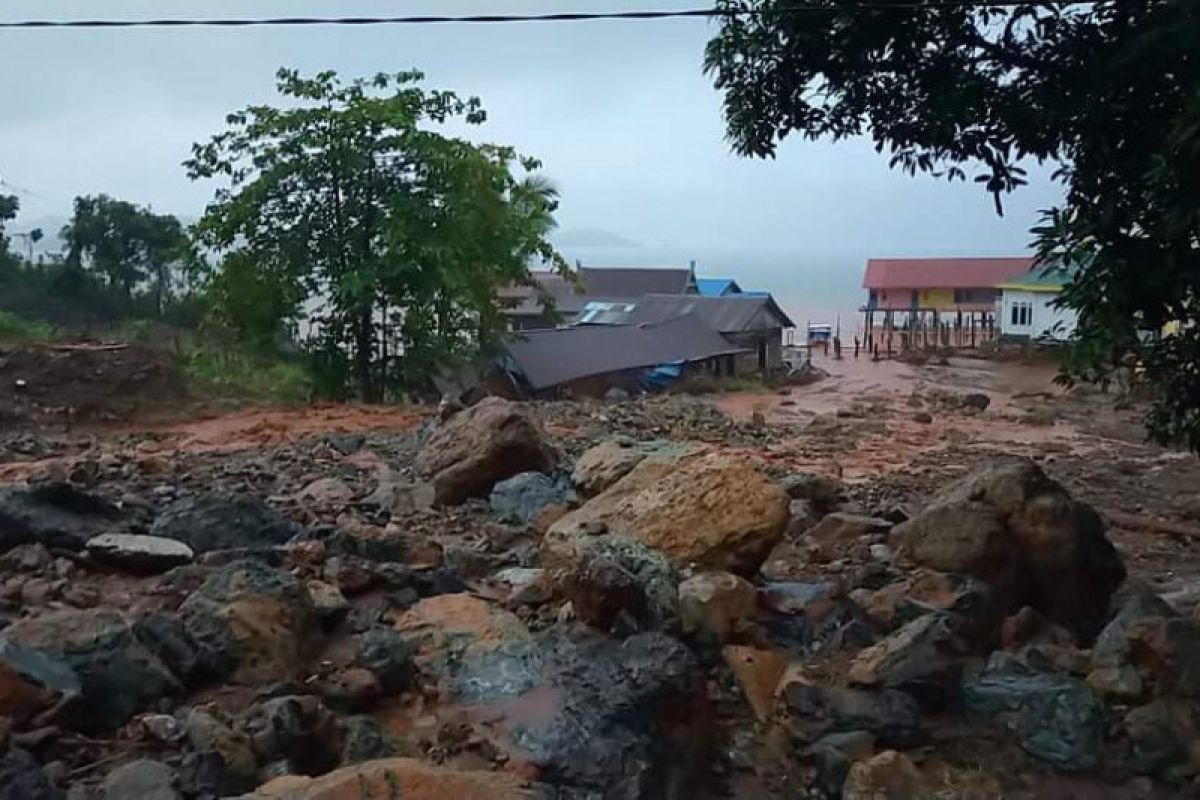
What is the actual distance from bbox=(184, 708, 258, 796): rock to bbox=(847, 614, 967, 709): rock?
5.69 ft

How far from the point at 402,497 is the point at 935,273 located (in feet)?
83.7

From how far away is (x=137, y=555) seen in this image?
3598 millimetres

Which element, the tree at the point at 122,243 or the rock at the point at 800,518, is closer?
the rock at the point at 800,518

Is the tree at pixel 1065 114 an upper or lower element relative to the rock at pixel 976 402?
upper

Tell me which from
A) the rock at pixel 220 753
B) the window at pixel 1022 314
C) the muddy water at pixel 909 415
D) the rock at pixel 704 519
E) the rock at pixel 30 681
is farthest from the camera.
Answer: the window at pixel 1022 314

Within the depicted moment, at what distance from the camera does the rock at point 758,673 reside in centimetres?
324

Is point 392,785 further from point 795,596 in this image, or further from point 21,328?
point 21,328

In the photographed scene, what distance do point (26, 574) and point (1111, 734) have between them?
126 inches

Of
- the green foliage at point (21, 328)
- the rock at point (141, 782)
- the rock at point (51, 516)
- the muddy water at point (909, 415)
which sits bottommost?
the muddy water at point (909, 415)

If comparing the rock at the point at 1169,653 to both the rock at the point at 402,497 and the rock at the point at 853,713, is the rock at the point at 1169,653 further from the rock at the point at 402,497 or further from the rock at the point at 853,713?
the rock at the point at 402,497

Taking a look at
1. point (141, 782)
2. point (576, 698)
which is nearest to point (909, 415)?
point (576, 698)

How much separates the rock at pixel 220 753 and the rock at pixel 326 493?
2634 millimetres

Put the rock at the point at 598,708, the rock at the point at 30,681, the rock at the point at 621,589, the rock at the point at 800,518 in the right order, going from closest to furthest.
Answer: the rock at the point at 30,681 < the rock at the point at 598,708 < the rock at the point at 621,589 < the rock at the point at 800,518

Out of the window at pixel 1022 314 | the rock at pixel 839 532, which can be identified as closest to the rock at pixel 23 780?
the rock at pixel 839 532
